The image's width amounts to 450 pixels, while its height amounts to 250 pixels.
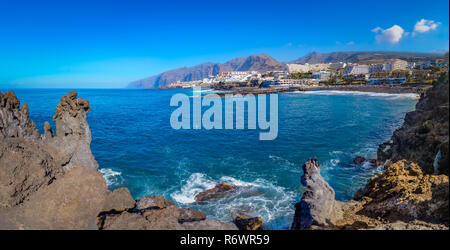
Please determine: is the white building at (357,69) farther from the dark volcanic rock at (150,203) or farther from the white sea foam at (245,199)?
the dark volcanic rock at (150,203)

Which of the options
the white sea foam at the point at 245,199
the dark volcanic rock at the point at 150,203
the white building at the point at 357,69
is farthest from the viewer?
the white building at the point at 357,69

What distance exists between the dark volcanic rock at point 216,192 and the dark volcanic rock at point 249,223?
321cm

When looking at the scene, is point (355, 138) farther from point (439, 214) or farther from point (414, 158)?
point (439, 214)

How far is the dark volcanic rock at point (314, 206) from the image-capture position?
8.82 metres

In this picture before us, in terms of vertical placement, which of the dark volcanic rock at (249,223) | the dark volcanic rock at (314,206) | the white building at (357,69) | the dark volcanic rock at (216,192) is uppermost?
the white building at (357,69)

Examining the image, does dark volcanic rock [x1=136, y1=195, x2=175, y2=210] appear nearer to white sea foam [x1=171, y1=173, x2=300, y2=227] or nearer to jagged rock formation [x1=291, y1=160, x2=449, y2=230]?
white sea foam [x1=171, y1=173, x2=300, y2=227]

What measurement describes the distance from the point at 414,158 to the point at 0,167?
19.4 metres

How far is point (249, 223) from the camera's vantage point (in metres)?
11.8

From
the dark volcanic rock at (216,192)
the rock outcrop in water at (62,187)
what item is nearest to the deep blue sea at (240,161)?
the dark volcanic rock at (216,192)

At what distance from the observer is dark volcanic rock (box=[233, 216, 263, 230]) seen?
11.6 meters

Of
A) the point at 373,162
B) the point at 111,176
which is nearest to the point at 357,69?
the point at 373,162

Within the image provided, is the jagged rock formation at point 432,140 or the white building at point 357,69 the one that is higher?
the white building at point 357,69

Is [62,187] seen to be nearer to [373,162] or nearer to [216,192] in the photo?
[216,192]
